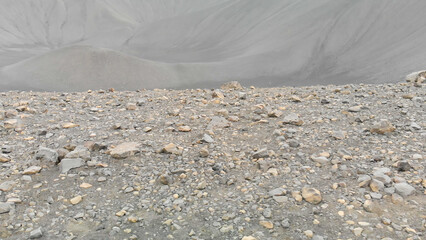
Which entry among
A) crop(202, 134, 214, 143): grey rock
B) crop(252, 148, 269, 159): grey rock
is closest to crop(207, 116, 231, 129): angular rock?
crop(202, 134, 214, 143): grey rock

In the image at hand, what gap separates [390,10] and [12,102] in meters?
42.4

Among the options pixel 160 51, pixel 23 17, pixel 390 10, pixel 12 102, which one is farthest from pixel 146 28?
pixel 12 102

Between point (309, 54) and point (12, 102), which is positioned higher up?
point (12, 102)

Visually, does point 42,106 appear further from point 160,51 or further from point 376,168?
point 160,51

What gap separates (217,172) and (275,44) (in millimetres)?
42203

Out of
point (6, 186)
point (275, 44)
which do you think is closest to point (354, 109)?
point (6, 186)

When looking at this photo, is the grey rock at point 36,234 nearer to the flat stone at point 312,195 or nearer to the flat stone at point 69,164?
the flat stone at point 69,164

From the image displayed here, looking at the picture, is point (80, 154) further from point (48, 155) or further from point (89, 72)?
point (89, 72)

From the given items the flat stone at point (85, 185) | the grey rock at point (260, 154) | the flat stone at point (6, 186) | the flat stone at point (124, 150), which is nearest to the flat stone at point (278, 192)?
the grey rock at point (260, 154)

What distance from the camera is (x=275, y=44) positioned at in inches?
1773

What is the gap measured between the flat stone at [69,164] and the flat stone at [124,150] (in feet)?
1.50

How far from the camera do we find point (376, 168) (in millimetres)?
4707

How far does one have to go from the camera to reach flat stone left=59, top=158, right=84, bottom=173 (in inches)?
193

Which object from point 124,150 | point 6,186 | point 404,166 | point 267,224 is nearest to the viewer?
point 267,224
